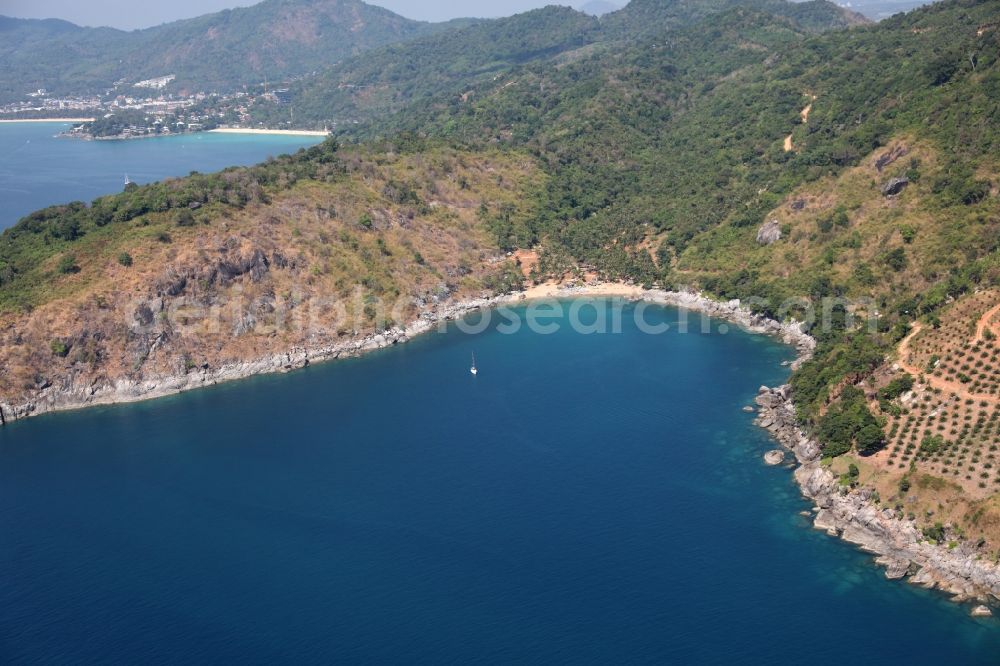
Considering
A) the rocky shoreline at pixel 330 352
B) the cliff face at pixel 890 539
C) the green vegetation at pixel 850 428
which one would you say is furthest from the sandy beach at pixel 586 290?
the green vegetation at pixel 850 428

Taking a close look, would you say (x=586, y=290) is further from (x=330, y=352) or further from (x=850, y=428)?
(x=850, y=428)

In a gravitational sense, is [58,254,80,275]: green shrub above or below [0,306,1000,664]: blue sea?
above

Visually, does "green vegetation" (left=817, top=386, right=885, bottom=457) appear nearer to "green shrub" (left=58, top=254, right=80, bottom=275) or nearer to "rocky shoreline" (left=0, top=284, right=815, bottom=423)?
"rocky shoreline" (left=0, top=284, right=815, bottom=423)

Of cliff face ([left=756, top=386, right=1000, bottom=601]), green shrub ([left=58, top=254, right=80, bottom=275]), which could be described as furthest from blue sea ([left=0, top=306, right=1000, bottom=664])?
green shrub ([left=58, top=254, right=80, bottom=275])

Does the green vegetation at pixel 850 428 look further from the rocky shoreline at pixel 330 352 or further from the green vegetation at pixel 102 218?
the green vegetation at pixel 102 218

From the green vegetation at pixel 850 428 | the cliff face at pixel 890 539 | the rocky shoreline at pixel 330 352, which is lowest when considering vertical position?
the cliff face at pixel 890 539

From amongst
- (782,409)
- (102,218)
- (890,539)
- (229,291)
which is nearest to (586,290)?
(782,409)
